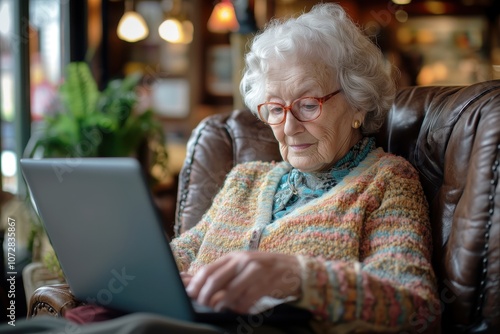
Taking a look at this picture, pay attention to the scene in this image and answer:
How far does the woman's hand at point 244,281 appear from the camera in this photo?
4.06ft

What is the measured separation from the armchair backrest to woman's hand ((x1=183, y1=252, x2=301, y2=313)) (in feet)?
1.13

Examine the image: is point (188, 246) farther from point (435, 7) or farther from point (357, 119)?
point (435, 7)

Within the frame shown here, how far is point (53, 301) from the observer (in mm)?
1652

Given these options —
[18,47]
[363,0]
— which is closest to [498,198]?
[18,47]

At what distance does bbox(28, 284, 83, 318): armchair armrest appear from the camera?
5.35ft

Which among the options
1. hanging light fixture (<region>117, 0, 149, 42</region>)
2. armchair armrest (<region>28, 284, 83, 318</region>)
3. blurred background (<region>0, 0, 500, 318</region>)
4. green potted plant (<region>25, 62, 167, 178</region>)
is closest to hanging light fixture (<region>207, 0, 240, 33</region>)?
blurred background (<region>0, 0, 500, 318</region>)

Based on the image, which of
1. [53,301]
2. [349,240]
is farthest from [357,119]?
[53,301]

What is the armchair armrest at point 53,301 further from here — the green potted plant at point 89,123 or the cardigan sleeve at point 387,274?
the green potted plant at point 89,123

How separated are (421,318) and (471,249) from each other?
21cm

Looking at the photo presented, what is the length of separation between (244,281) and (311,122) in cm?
62

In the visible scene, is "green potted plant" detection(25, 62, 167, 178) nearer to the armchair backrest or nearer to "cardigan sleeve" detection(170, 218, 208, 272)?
the armchair backrest

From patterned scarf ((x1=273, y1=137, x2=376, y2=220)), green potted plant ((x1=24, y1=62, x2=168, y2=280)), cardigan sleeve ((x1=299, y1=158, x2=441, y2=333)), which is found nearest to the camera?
cardigan sleeve ((x1=299, y1=158, x2=441, y2=333))

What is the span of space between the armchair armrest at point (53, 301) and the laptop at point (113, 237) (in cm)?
16

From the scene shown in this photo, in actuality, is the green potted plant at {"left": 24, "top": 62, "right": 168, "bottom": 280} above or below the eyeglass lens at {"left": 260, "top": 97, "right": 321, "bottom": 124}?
below
